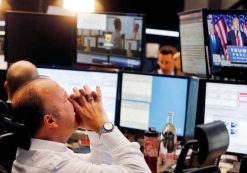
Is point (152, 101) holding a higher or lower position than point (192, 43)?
lower

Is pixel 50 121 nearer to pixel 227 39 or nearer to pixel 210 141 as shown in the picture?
pixel 210 141

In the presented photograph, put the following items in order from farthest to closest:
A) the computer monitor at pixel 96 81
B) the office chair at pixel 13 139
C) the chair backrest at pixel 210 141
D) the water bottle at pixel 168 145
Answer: the computer monitor at pixel 96 81
the water bottle at pixel 168 145
the office chair at pixel 13 139
the chair backrest at pixel 210 141

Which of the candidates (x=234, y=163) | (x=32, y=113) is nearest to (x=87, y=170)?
(x=32, y=113)

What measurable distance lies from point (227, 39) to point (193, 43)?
326 millimetres

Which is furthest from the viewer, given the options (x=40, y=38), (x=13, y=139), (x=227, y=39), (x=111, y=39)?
(x=111, y=39)

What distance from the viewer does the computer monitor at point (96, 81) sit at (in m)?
2.92

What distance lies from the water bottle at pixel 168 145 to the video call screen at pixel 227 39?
1.46 ft

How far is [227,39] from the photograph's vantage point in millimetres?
2617

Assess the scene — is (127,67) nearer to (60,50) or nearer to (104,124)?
(60,50)

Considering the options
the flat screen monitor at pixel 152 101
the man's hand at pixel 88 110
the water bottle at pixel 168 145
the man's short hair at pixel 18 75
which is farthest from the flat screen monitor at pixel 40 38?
the man's hand at pixel 88 110

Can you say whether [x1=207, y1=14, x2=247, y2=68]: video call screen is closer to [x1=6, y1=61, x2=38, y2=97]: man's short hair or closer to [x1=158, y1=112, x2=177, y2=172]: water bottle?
[x1=158, y1=112, x2=177, y2=172]: water bottle

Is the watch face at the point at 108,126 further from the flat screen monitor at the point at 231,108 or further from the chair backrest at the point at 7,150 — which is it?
the flat screen monitor at the point at 231,108

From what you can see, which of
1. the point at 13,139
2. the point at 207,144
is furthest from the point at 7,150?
the point at 207,144

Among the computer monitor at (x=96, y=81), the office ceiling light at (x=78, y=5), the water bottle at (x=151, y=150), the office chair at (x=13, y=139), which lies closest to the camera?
the office chair at (x=13, y=139)
